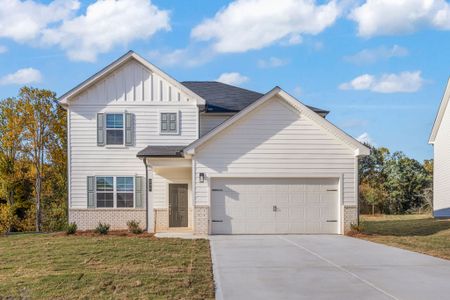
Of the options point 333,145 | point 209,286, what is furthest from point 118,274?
point 333,145

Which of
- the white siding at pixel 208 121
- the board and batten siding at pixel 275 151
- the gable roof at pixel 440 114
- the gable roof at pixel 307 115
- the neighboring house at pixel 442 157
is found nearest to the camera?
the gable roof at pixel 307 115

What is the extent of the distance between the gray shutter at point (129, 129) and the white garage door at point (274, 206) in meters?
4.58

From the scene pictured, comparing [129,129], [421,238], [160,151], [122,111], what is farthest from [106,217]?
[421,238]

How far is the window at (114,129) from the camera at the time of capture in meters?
21.0

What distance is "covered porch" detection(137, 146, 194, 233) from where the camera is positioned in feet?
66.1

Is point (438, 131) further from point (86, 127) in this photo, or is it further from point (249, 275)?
point (249, 275)

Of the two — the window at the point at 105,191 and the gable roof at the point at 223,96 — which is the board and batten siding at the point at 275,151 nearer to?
the gable roof at the point at 223,96

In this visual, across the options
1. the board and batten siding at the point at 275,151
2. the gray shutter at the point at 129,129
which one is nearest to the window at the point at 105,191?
the gray shutter at the point at 129,129

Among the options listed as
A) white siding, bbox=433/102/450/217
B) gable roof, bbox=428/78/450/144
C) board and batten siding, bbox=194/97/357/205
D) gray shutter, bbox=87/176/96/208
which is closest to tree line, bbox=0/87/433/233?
white siding, bbox=433/102/450/217

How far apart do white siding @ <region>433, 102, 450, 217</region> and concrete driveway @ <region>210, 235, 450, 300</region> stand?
15394 mm

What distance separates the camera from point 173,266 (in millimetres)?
10859

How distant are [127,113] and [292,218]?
7943 millimetres

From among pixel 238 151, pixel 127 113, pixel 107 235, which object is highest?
pixel 127 113

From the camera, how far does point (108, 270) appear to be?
10359 mm
